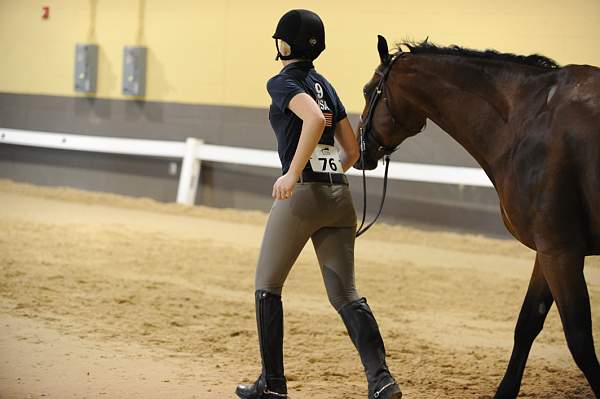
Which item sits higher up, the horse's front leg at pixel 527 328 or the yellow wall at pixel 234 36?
the yellow wall at pixel 234 36

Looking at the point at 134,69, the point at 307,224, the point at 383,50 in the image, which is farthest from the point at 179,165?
the point at 307,224


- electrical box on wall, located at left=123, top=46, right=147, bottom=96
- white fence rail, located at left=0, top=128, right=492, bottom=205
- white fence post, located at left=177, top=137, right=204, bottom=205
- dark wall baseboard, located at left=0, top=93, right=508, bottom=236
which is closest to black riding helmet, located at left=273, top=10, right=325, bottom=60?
white fence rail, located at left=0, top=128, right=492, bottom=205

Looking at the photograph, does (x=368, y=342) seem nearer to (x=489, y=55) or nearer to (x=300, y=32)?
(x=300, y=32)

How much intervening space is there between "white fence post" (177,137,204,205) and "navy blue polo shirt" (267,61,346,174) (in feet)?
23.9

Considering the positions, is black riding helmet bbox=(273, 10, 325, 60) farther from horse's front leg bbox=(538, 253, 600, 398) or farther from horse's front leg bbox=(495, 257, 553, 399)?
horse's front leg bbox=(495, 257, 553, 399)

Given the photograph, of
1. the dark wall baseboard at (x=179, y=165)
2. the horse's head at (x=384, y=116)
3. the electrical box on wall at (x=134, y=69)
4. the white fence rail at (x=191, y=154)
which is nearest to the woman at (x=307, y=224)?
the horse's head at (x=384, y=116)

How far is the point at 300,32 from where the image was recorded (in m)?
3.76

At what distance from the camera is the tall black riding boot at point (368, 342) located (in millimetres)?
3777

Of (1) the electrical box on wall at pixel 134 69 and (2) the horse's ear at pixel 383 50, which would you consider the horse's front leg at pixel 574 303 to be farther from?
(1) the electrical box on wall at pixel 134 69

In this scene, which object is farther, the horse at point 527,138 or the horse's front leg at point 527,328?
the horse's front leg at point 527,328

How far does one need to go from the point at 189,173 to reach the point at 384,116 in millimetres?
7067

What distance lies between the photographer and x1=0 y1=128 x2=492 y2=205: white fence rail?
9438 mm

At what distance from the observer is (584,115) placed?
12.6 ft

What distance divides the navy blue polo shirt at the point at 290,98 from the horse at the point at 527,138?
1.39ft
